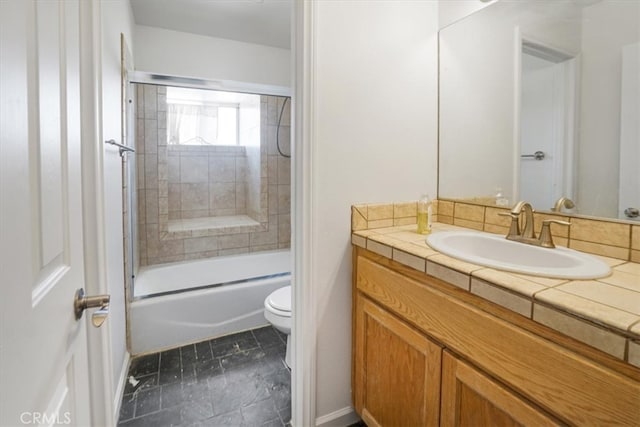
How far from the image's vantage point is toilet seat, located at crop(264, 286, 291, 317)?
1.83m

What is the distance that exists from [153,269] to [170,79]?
167cm

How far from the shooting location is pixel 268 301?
1935 millimetres

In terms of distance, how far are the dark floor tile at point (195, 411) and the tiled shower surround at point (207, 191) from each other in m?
1.81

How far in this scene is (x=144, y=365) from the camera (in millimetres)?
1928

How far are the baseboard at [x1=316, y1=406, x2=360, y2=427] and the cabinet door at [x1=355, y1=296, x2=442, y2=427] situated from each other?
96 millimetres

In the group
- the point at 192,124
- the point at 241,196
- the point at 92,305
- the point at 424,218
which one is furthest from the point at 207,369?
the point at 192,124

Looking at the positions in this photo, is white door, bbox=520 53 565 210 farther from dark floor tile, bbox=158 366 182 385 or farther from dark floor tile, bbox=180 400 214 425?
dark floor tile, bbox=158 366 182 385

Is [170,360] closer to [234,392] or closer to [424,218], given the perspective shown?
[234,392]

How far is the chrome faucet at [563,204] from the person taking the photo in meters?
1.19

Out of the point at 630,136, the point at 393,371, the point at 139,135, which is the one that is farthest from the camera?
the point at 139,135

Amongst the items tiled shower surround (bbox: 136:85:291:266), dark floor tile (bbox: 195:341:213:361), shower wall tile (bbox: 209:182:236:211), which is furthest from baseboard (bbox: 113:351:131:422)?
shower wall tile (bbox: 209:182:236:211)

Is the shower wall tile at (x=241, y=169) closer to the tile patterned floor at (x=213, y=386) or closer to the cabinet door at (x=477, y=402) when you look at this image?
the tile patterned floor at (x=213, y=386)

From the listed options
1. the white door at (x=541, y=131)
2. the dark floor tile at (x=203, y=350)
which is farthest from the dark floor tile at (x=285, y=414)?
the white door at (x=541, y=131)

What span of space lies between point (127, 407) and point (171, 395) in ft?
0.65
